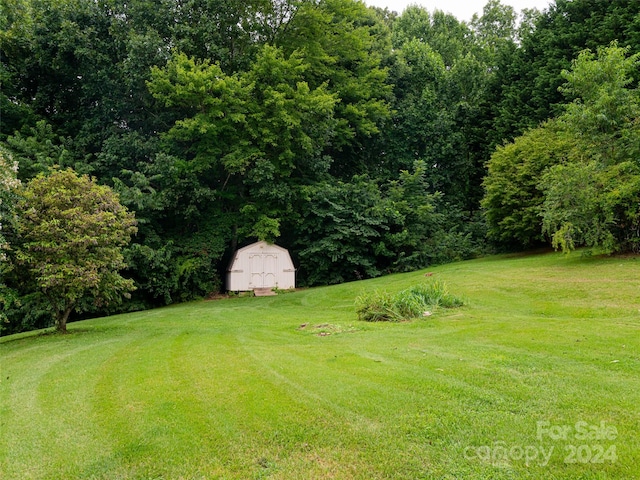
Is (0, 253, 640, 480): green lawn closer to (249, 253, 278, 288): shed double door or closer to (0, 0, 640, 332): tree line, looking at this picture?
(0, 0, 640, 332): tree line

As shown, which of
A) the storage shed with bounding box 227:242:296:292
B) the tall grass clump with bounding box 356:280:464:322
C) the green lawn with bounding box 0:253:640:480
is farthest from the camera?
the storage shed with bounding box 227:242:296:292

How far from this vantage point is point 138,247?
18109 mm

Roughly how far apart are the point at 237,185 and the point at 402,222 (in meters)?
9.23

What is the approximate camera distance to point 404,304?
1052 cm

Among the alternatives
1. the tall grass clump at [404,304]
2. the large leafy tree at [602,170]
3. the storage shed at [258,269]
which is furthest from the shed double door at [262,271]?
the large leafy tree at [602,170]

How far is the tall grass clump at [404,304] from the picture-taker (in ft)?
33.7

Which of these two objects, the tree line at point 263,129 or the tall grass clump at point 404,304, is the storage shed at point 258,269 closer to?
the tree line at point 263,129

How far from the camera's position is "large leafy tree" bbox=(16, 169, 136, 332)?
10.2 m

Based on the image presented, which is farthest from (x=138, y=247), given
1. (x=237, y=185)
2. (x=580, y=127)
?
(x=580, y=127)

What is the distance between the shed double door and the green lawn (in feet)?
44.9

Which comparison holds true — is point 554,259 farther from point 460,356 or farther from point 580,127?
point 460,356

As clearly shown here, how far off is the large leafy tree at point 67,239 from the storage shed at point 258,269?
1061cm

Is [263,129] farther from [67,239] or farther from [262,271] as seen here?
[67,239]

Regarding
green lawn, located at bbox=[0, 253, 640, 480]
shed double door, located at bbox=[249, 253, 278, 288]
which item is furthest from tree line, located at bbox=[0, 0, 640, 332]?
green lawn, located at bbox=[0, 253, 640, 480]
